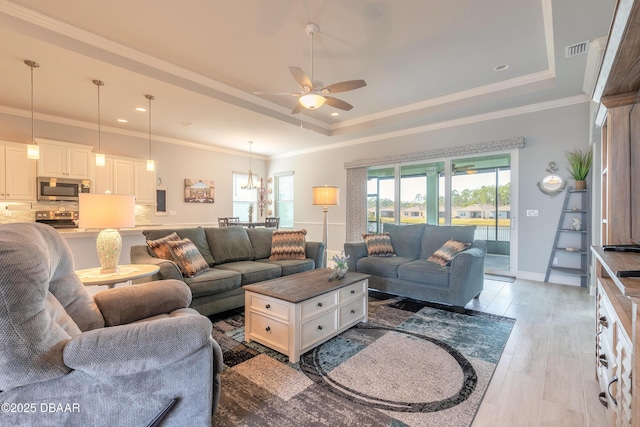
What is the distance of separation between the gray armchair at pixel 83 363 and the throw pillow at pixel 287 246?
2738 mm

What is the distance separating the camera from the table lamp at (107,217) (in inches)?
86.7

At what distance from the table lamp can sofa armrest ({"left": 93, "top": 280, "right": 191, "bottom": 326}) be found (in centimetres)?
67

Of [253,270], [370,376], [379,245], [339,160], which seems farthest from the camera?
[339,160]

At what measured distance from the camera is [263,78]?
406 centimetres

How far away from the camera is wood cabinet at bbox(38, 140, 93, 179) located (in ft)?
15.7

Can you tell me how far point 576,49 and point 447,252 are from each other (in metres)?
2.47

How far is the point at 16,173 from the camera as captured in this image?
15.1 feet

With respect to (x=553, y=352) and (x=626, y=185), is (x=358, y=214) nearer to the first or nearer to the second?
(x=553, y=352)

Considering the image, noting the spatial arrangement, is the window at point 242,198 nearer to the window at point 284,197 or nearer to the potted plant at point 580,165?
the window at point 284,197

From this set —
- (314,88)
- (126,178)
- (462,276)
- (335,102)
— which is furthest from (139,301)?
(126,178)

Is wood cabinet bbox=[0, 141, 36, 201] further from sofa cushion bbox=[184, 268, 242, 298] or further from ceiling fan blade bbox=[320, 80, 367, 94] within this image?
ceiling fan blade bbox=[320, 80, 367, 94]

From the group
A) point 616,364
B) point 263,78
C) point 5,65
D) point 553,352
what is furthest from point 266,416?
point 5,65

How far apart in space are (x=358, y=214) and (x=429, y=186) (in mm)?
1636

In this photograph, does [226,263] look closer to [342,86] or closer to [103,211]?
[103,211]
